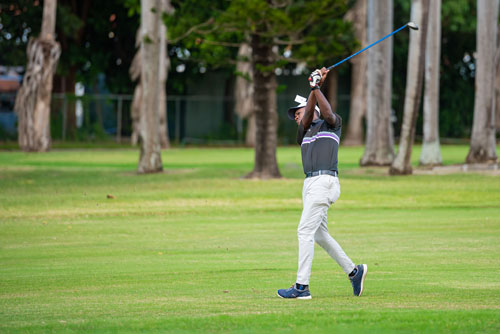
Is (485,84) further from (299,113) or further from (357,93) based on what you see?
(299,113)

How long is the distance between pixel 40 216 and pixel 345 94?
145 feet

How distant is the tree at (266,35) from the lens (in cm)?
2839

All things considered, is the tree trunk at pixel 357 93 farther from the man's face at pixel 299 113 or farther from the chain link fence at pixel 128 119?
the man's face at pixel 299 113

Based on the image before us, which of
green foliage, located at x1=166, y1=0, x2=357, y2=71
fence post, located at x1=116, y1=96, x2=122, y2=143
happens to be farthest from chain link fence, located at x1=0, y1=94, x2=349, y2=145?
green foliage, located at x1=166, y1=0, x2=357, y2=71

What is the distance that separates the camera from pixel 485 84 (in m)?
33.5

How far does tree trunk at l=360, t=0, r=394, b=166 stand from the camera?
35.8 m

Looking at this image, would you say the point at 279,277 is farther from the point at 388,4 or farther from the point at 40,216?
the point at 388,4

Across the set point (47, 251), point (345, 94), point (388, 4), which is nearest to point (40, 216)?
point (47, 251)

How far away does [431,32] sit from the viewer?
35.8m

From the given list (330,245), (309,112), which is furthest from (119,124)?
(309,112)

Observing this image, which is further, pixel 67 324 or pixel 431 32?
pixel 431 32

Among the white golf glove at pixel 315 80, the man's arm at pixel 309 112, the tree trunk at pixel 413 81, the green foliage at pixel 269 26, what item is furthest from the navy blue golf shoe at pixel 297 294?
the tree trunk at pixel 413 81

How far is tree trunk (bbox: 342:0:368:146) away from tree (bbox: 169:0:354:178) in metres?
23.8

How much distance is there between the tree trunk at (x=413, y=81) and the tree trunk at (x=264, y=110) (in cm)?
450
